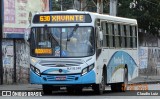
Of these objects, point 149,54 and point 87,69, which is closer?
point 87,69

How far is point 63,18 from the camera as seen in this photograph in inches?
832

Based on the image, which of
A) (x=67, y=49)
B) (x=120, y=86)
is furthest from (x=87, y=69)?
(x=120, y=86)

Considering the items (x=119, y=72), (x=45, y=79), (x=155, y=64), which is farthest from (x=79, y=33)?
(x=155, y=64)

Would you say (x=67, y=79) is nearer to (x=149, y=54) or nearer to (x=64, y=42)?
(x=64, y=42)

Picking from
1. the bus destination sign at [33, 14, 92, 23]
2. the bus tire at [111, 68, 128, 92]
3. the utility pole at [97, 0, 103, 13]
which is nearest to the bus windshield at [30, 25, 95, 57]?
the bus destination sign at [33, 14, 92, 23]

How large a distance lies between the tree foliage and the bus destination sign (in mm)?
22682

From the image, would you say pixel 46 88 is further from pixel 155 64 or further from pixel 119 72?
pixel 155 64

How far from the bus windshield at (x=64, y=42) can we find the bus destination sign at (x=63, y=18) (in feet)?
0.96

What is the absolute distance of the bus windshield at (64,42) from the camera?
20719mm

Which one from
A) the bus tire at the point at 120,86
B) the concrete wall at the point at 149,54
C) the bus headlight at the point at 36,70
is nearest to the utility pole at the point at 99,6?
the bus tire at the point at 120,86

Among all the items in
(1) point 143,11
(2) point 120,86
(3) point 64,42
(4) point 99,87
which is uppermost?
(1) point 143,11

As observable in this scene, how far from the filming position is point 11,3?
94.8 ft

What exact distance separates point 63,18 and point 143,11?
24.0 metres

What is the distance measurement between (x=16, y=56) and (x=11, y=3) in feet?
9.58
